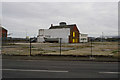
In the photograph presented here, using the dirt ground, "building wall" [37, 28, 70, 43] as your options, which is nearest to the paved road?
the dirt ground

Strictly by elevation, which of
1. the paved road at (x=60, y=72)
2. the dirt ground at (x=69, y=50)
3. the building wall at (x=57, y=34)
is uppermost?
the building wall at (x=57, y=34)

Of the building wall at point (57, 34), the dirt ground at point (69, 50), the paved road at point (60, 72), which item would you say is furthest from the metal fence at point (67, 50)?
the building wall at point (57, 34)

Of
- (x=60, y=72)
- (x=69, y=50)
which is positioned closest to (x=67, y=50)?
(x=69, y=50)

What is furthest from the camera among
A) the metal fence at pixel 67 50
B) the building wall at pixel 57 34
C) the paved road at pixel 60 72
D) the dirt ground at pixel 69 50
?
the building wall at pixel 57 34

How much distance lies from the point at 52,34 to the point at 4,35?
2525cm

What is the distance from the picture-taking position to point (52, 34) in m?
43.3

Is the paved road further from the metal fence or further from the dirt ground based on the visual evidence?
the dirt ground

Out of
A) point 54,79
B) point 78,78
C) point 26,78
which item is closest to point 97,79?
point 78,78

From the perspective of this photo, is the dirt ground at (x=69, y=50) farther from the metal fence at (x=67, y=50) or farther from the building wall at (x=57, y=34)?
the building wall at (x=57, y=34)

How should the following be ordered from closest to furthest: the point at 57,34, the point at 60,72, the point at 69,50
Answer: the point at 60,72
the point at 69,50
the point at 57,34

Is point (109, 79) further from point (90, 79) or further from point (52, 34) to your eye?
point (52, 34)

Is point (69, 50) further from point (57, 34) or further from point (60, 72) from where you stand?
point (57, 34)

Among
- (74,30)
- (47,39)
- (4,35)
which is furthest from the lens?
(74,30)

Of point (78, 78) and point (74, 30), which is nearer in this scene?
point (78, 78)
